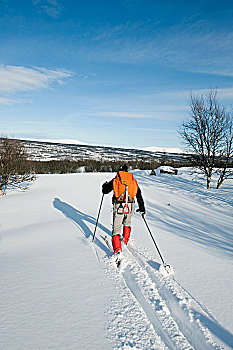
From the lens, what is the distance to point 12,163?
40.0 ft

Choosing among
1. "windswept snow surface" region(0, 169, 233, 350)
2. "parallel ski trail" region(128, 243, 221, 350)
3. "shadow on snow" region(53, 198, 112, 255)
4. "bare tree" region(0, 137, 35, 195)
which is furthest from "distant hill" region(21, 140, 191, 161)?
"parallel ski trail" region(128, 243, 221, 350)

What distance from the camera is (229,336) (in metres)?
2.27

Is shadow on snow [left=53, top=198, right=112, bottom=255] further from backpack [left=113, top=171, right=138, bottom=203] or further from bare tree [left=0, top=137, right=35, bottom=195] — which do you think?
bare tree [left=0, top=137, right=35, bottom=195]

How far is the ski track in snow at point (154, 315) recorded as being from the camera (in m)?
2.18

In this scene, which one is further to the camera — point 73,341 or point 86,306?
point 86,306

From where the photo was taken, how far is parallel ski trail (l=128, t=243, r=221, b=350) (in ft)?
7.31

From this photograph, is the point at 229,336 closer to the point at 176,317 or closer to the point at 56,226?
the point at 176,317

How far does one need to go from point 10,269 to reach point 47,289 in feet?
3.33

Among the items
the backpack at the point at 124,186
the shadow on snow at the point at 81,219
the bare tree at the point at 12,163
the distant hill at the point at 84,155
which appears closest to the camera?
the backpack at the point at 124,186

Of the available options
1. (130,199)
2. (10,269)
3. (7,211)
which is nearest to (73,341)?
(10,269)

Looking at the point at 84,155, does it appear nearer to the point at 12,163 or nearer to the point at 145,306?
the point at 12,163

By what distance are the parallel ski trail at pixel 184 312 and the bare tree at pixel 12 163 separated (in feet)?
36.1

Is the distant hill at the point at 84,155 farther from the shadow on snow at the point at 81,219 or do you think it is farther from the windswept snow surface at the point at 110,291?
the windswept snow surface at the point at 110,291

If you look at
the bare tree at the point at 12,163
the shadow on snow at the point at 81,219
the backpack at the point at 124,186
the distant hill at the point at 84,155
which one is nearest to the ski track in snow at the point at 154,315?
the shadow on snow at the point at 81,219
